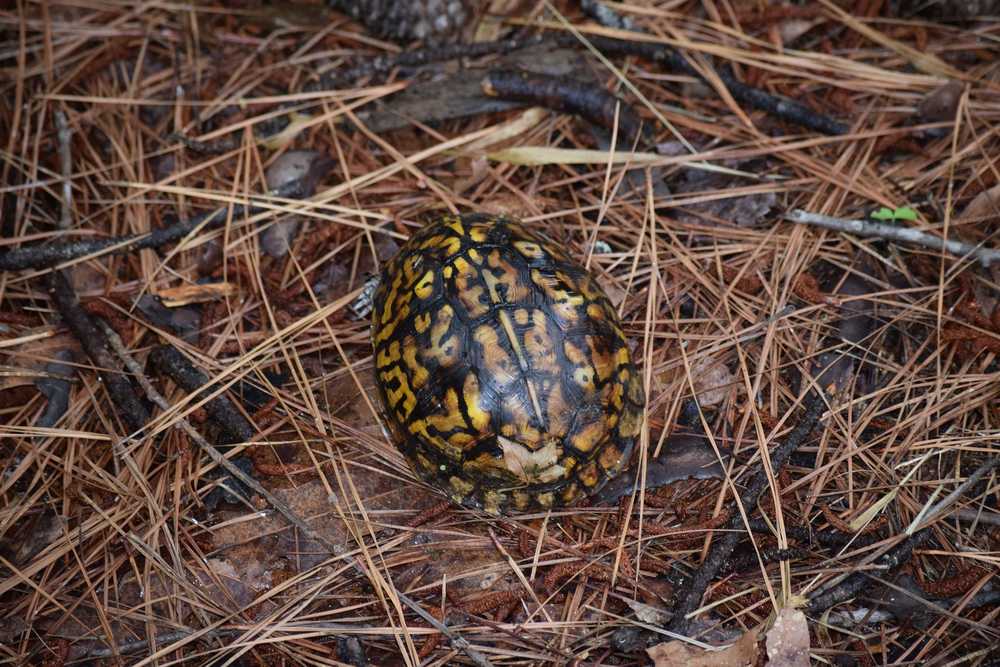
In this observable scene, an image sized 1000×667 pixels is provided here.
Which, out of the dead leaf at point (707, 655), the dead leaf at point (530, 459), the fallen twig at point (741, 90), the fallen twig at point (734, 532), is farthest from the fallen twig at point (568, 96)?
the dead leaf at point (707, 655)

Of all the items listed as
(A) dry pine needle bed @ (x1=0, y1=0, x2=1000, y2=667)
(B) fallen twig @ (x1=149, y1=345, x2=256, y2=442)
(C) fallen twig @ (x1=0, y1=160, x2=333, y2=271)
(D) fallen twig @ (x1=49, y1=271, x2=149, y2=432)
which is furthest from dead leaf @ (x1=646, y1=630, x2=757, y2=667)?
(C) fallen twig @ (x1=0, y1=160, x2=333, y2=271)

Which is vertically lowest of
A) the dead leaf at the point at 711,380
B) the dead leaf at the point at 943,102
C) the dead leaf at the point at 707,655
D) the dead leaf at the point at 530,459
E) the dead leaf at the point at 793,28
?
the dead leaf at the point at 707,655

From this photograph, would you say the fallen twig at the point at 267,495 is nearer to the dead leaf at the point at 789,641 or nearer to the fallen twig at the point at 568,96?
the dead leaf at the point at 789,641

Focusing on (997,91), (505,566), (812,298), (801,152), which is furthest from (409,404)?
(997,91)

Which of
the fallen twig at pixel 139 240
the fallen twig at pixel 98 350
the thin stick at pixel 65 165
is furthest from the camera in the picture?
the thin stick at pixel 65 165

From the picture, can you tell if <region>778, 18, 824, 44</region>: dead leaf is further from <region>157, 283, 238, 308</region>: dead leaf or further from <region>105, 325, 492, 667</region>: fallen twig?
<region>105, 325, 492, 667</region>: fallen twig
